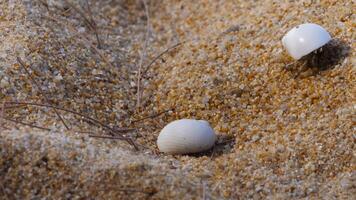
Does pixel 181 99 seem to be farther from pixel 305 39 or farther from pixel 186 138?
pixel 305 39

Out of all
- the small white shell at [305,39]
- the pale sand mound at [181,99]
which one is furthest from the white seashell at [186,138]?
the small white shell at [305,39]

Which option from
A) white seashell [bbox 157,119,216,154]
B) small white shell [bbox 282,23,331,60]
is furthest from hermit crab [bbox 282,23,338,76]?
white seashell [bbox 157,119,216,154]

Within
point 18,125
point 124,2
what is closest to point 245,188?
point 18,125

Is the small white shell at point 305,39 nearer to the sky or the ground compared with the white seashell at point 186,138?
nearer to the sky

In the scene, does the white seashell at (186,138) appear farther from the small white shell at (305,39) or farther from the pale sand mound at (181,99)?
the small white shell at (305,39)

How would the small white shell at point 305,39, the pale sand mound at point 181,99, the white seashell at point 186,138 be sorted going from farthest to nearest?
the small white shell at point 305,39
the white seashell at point 186,138
the pale sand mound at point 181,99

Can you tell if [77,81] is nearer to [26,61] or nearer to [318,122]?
[26,61]

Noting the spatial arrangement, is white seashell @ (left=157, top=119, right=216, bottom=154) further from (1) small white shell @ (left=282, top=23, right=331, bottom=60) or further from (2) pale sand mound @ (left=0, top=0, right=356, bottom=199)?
(1) small white shell @ (left=282, top=23, right=331, bottom=60)

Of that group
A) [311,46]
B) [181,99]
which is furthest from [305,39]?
[181,99]

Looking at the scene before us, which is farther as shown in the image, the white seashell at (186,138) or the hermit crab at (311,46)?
the hermit crab at (311,46)
